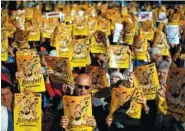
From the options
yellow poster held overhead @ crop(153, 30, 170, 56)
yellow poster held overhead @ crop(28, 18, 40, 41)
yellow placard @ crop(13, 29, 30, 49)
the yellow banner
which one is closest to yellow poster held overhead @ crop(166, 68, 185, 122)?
the yellow banner

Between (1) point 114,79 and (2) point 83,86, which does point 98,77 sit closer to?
(1) point 114,79

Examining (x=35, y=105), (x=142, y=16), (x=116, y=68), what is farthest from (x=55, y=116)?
(x=142, y=16)

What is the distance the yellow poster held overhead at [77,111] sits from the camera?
614 centimetres

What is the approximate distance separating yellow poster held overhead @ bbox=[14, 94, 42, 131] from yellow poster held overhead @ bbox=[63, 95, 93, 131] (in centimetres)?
52

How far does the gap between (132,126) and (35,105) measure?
1442 mm

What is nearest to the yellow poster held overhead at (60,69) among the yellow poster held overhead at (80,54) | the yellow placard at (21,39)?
the yellow poster held overhead at (80,54)

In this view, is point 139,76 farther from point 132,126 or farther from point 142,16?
point 142,16

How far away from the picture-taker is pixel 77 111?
6168mm

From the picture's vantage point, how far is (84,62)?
9758 millimetres

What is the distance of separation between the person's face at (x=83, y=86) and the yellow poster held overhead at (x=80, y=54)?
2.97m

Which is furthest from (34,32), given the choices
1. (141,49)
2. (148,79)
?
(148,79)

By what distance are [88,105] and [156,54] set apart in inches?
164

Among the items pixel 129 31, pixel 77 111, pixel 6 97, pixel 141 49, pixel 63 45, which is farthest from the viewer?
pixel 129 31

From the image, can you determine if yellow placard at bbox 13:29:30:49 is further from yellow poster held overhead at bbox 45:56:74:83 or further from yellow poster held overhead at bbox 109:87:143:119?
yellow poster held overhead at bbox 109:87:143:119
